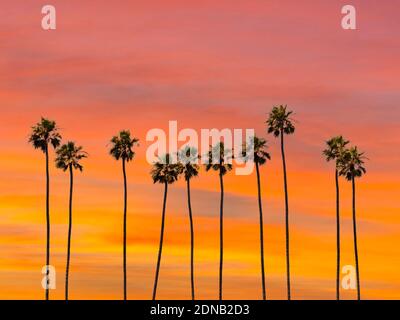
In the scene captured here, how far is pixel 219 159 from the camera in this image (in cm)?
14288

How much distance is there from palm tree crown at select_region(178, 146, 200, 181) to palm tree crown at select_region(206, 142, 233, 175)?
193cm

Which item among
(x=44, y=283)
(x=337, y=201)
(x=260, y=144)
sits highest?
(x=260, y=144)

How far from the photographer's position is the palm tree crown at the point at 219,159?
143 metres

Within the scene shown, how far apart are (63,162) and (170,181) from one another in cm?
1542

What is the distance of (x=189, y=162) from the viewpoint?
143125 mm

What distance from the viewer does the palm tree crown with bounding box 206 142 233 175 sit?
14288 centimetres

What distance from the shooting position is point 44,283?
134 m

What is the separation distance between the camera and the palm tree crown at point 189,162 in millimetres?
143000

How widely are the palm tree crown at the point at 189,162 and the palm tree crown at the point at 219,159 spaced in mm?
1933

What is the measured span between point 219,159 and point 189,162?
4386 millimetres

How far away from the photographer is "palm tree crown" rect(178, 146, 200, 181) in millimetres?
143000
